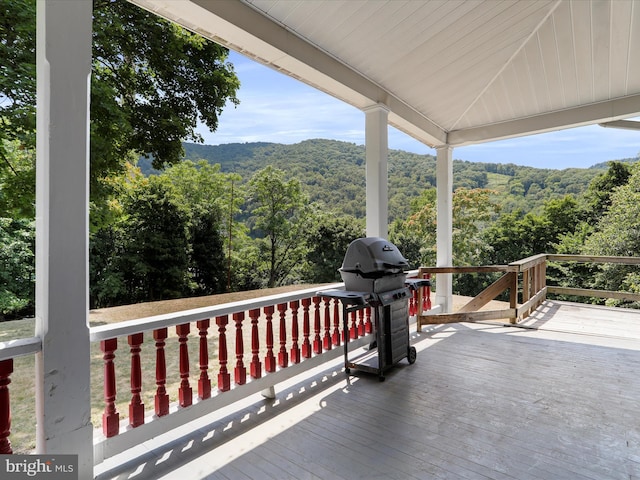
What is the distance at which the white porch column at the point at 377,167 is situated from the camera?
4098 millimetres

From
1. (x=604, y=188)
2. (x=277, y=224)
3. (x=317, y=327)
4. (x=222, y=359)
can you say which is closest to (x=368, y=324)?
(x=317, y=327)

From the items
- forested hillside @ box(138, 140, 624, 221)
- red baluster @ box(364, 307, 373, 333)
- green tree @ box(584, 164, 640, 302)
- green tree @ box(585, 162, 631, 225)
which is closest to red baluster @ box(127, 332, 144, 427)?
red baluster @ box(364, 307, 373, 333)

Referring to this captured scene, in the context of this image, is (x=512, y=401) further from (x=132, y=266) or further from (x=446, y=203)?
(x=132, y=266)

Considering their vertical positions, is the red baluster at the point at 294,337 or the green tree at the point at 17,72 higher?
the green tree at the point at 17,72

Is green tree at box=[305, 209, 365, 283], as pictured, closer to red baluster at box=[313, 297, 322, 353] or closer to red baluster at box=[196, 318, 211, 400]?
red baluster at box=[313, 297, 322, 353]

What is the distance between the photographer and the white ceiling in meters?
2.74

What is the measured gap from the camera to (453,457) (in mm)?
2107

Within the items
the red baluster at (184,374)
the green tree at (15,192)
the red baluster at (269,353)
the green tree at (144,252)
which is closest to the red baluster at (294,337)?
the red baluster at (269,353)

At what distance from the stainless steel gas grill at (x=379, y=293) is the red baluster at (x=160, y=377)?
1424 mm

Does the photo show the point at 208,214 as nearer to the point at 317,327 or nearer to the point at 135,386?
the point at 317,327

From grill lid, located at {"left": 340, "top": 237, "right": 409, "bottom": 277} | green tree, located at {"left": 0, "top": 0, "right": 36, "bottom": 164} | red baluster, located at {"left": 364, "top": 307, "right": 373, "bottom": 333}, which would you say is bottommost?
red baluster, located at {"left": 364, "top": 307, "right": 373, "bottom": 333}

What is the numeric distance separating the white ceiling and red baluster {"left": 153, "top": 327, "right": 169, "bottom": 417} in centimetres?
214

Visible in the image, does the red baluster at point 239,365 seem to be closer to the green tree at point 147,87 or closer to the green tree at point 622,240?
the green tree at point 147,87

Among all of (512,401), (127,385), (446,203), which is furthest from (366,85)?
(127,385)
